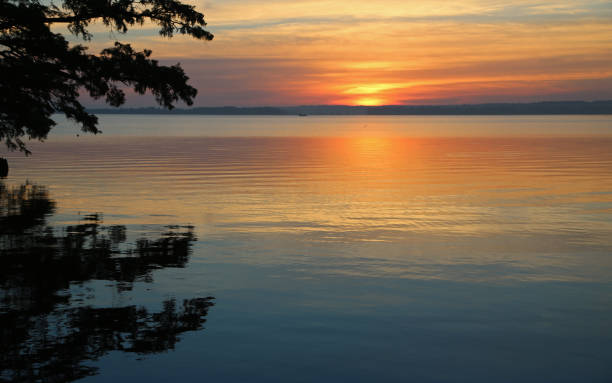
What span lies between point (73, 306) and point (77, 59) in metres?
18.2

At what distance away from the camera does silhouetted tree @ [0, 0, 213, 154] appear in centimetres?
2573

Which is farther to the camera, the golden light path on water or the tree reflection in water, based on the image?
the golden light path on water

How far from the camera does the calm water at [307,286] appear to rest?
8445 mm

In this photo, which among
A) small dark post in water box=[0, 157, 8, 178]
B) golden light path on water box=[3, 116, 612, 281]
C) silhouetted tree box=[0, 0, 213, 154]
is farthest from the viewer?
small dark post in water box=[0, 157, 8, 178]

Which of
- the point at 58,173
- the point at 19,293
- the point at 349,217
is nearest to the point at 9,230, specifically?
the point at 19,293

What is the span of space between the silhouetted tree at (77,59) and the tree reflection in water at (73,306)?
29.9 feet

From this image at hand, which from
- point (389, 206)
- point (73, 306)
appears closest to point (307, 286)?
point (73, 306)

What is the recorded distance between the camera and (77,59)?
2662 cm

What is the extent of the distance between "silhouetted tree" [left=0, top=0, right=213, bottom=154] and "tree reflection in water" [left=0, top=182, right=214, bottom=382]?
29.9 feet

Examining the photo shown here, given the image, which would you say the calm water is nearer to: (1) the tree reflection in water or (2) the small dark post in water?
(1) the tree reflection in water

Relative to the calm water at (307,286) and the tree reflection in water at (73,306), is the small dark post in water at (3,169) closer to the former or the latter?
the calm water at (307,286)

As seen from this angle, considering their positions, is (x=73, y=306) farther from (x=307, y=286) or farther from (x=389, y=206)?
(x=389, y=206)

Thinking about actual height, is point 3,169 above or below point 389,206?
below

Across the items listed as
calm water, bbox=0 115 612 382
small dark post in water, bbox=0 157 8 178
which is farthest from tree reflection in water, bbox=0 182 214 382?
small dark post in water, bbox=0 157 8 178
